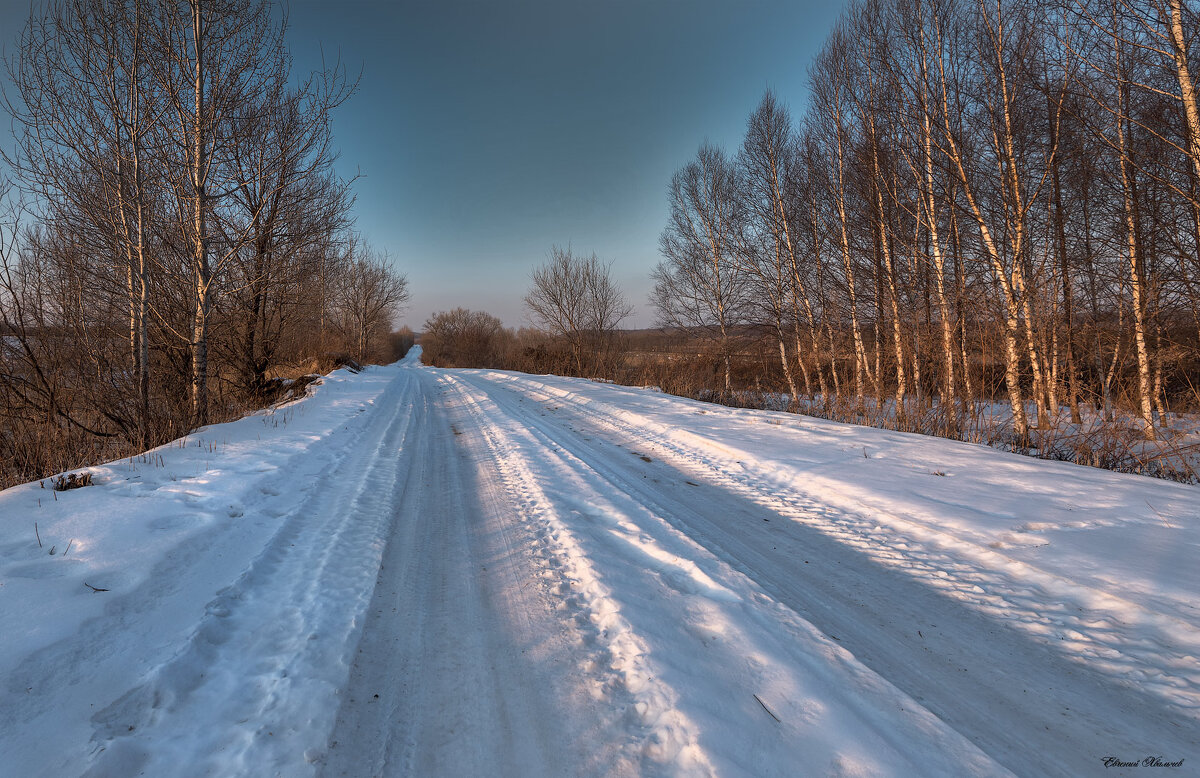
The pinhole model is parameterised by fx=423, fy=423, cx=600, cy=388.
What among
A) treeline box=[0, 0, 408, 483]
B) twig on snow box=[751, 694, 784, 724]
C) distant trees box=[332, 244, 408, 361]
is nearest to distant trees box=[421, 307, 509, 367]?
distant trees box=[332, 244, 408, 361]

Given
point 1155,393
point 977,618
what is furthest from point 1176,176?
point 977,618

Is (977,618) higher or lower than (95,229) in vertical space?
lower

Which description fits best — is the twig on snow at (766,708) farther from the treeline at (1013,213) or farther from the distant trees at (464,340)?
the distant trees at (464,340)

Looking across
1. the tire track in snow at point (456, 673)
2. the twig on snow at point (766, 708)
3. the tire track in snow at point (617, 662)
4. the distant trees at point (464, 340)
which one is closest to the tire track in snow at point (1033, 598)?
the twig on snow at point (766, 708)

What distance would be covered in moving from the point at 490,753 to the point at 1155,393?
13803 millimetres

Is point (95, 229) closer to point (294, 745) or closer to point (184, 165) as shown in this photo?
point (184, 165)

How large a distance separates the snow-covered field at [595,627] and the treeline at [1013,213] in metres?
4.39

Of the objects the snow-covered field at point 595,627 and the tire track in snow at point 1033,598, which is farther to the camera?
the tire track in snow at point 1033,598

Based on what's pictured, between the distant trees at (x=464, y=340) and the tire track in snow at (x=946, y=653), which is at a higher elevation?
the distant trees at (x=464, y=340)

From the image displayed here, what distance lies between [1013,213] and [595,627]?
36.1 ft

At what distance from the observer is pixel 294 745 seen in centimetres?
163

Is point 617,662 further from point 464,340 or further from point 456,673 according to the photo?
point 464,340

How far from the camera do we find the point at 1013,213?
8211mm

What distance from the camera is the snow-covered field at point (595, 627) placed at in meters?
1.65
